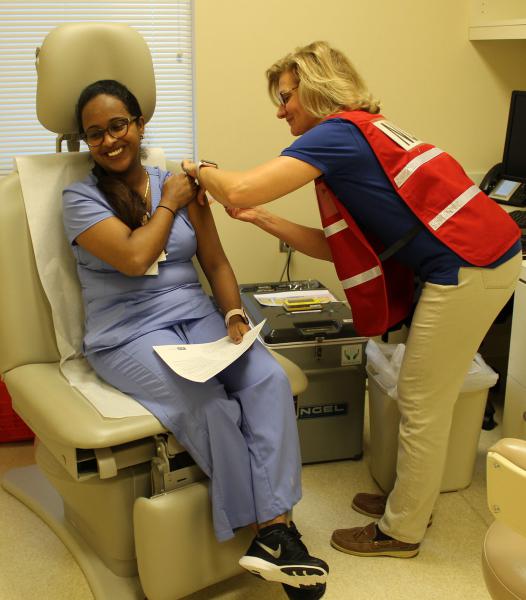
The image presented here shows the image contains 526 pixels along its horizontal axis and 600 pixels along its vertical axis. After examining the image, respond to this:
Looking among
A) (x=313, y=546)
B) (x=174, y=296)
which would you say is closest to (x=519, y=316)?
(x=313, y=546)

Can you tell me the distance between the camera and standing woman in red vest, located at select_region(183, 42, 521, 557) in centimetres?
171

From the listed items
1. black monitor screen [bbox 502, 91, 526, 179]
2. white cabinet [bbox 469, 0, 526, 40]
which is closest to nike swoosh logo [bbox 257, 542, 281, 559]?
black monitor screen [bbox 502, 91, 526, 179]

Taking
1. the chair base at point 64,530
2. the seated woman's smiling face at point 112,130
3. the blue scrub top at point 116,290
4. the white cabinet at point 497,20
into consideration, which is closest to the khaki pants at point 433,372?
the blue scrub top at point 116,290

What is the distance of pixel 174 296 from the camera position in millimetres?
1938

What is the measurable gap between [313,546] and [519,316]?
95 centimetres

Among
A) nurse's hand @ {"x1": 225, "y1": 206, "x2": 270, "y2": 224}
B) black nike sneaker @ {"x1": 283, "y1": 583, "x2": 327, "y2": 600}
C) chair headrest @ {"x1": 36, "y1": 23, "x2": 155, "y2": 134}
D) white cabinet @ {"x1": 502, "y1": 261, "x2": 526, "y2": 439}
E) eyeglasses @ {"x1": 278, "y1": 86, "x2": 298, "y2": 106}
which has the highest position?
chair headrest @ {"x1": 36, "y1": 23, "x2": 155, "y2": 134}

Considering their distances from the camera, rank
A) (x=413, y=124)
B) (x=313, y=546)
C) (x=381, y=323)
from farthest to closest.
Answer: (x=413, y=124)
(x=313, y=546)
(x=381, y=323)

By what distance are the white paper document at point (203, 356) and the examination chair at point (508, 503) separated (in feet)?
2.45

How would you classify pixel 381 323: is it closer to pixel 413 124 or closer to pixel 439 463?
pixel 439 463

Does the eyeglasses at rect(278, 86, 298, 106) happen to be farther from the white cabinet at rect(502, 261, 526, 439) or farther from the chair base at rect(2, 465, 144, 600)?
the chair base at rect(2, 465, 144, 600)

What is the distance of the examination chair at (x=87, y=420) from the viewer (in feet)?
5.35

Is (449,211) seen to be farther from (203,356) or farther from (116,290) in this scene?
(116,290)

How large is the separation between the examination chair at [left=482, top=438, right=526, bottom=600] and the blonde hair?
1.03m

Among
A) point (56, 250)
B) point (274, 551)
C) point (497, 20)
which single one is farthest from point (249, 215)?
point (497, 20)
